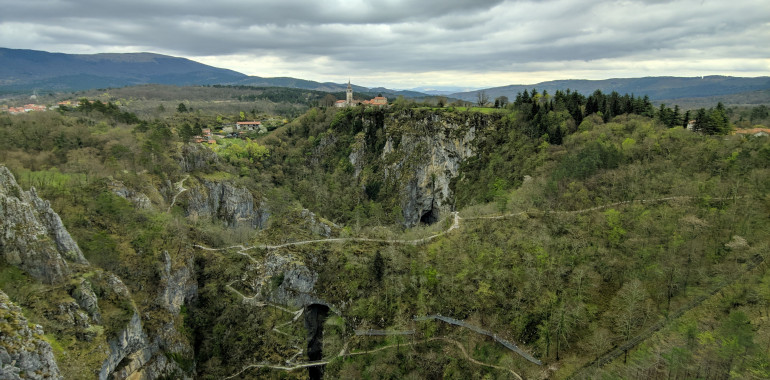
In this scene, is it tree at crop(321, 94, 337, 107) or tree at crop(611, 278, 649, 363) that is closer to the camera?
tree at crop(611, 278, 649, 363)

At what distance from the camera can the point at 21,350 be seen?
18.3 meters

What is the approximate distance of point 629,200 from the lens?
36.3 metres

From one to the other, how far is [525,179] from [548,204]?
41.4 ft

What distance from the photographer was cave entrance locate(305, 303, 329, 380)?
39053 millimetres

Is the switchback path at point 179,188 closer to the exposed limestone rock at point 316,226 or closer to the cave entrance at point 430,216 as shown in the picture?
the exposed limestone rock at point 316,226

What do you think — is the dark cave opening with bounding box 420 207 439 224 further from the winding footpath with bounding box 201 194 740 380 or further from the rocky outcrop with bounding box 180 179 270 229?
the rocky outcrop with bounding box 180 179 270 229

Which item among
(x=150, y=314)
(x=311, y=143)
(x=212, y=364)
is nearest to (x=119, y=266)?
(x=150, y=314)

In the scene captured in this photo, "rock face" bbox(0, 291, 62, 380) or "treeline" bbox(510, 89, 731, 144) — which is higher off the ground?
"treeline" bbox(510, 89, 731, 144)

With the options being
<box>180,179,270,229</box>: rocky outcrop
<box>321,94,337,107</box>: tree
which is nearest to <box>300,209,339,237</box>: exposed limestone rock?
<box>180,179,270,229</box>: rocky outcrop

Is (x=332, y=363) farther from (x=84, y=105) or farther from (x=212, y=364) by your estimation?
(x=84, y=105)

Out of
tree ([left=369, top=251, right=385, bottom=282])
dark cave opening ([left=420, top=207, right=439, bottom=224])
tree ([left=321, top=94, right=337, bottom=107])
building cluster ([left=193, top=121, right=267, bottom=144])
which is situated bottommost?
dark cave opening ([left=420, top=207, right=439, bottom=224])

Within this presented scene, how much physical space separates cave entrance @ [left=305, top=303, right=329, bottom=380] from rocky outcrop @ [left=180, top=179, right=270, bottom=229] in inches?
1001

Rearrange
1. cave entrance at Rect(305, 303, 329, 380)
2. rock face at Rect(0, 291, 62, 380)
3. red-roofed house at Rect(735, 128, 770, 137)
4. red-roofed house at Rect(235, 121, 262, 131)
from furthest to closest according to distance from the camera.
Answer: red-roofed house at Rect(235, 121, 262, 131) < red-roofed house at Rect(735, 128, 770, 137) < cave entrance at Rect(305, 303, 329, 380) < rock face at Rect(0, 291, 62, 380)

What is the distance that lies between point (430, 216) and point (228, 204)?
39.3 m
